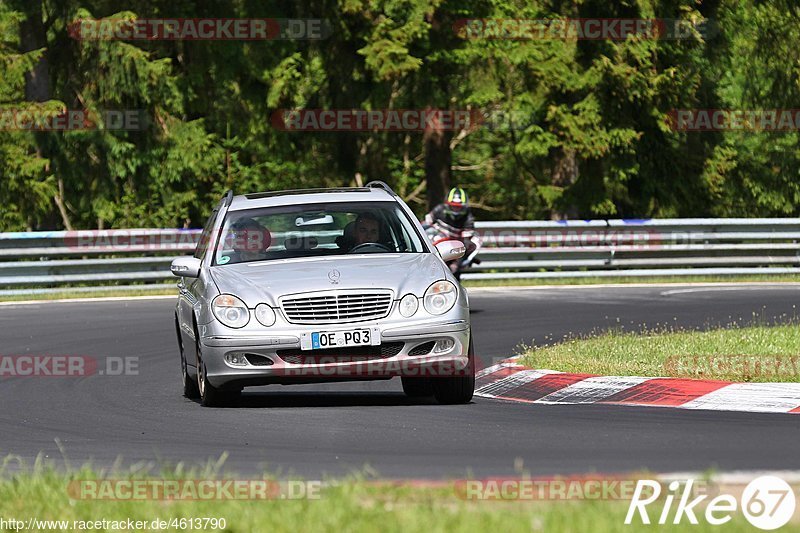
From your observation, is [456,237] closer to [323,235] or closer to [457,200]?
[457,200]

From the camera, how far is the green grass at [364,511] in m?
5.99

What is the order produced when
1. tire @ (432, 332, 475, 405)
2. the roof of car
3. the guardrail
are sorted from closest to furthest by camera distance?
tire @ (432, 332, 475, 405) < the roof of car < the guardrail

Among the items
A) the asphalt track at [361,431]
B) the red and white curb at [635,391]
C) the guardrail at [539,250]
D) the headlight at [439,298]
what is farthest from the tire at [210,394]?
the guardrail at [539,250]

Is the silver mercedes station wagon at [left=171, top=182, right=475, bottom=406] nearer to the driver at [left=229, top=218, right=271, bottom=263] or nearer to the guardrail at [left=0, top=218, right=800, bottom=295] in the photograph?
the driver at [left=229, top=218, right=271, bottom=263]

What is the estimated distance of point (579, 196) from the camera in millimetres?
36312

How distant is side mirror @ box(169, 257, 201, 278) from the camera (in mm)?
12391

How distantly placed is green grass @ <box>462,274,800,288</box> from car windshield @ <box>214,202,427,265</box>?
15.2m

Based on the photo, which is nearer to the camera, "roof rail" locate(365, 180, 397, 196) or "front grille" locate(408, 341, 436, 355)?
"front grille" locate(408, 341, 436, 355)

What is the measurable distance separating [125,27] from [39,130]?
307 cm

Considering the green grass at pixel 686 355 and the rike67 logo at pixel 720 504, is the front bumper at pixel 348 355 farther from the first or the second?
the rike67 logo at pixel 720 504

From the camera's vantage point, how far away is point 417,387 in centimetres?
1244

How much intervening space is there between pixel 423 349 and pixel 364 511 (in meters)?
4.95

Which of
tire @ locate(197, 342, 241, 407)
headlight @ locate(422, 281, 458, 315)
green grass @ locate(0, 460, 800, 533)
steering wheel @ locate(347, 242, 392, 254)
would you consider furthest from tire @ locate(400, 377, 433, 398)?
green grass @ locate(0, 460, 800, 533)

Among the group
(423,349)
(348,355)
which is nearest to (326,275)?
(348,355)
